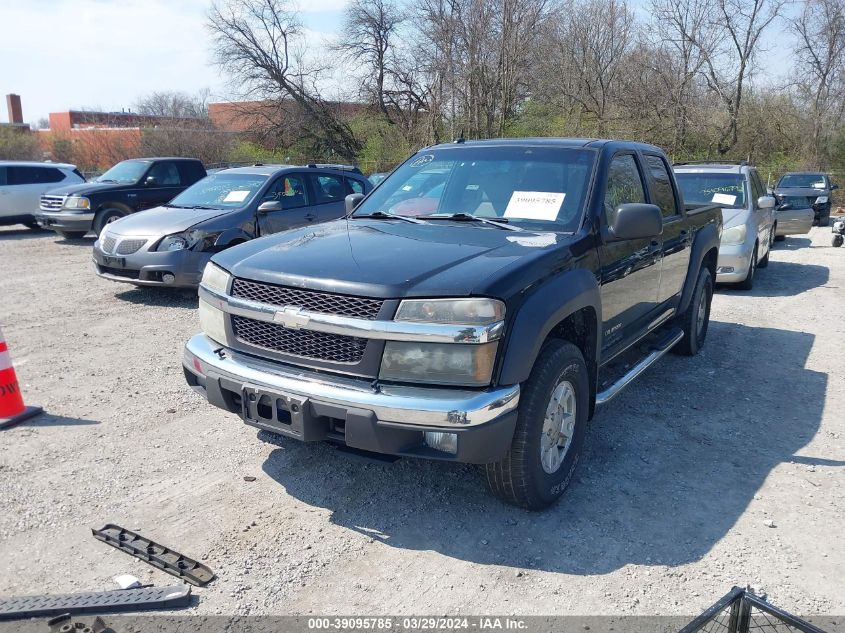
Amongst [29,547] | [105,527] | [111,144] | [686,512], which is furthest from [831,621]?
[111,144]

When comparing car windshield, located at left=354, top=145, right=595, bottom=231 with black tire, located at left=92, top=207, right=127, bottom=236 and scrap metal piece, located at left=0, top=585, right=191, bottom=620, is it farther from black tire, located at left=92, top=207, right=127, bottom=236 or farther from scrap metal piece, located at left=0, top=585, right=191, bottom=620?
black tire, located at left=92, top=207, right=127, bottom=236

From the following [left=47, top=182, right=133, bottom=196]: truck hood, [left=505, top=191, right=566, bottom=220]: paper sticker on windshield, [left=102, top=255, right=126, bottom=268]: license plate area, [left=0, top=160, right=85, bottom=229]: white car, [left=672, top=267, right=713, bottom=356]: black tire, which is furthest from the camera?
[left=0, top=160, right=85, bottom=229]: white car

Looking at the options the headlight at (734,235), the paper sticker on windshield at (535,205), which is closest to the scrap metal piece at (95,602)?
the paper sticker on windshield at (535,205)

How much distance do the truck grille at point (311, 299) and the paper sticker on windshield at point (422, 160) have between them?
1.94 metres

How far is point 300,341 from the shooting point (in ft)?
10.9

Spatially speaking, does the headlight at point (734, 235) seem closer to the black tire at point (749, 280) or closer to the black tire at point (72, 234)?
the black tire at point (749, 280)

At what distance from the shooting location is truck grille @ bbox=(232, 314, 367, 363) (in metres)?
3.17

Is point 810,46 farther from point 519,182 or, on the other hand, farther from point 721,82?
point 519,182

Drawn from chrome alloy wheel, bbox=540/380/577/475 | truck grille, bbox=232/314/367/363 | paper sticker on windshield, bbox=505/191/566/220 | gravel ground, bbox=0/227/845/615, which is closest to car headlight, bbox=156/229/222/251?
gravel ground, bbox=0/227/845/615

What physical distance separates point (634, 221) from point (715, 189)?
282 inches

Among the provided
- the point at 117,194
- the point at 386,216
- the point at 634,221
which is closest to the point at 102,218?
the point at 117,194

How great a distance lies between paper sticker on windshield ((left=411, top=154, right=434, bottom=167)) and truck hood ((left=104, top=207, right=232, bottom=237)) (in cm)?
430

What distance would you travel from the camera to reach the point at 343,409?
10.0 feet

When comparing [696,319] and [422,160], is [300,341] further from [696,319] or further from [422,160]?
[696,319]
